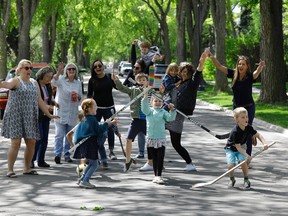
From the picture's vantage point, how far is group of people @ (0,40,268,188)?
10.5 meters

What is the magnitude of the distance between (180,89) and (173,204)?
11.1ft

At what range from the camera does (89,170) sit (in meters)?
10.4

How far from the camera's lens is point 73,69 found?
1320cm

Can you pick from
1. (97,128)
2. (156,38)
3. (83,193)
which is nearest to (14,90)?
(97,128)

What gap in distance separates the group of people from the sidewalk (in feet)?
0.95

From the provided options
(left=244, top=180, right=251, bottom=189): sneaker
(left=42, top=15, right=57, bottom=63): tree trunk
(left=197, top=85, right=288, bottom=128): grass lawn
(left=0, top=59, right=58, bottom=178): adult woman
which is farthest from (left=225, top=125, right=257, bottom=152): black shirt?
(left=42, top=15, right=57, bottom=63): tree trunk

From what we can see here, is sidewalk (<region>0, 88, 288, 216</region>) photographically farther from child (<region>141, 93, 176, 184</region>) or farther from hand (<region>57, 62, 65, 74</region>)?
hand (<region>57, 62, 65, 74</region>)

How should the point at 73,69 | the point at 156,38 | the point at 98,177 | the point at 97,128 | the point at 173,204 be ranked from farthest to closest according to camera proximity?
1. the point at 156,38
2. the point at 73,69
3. the point at 98,177
4. the point at 97,128
5. the point at 173,204

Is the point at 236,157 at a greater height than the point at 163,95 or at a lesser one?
lesser

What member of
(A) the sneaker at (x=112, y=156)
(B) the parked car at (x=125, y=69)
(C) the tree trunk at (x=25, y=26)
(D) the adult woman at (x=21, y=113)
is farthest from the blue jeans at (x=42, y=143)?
(B) the parked car at (x=125, y=69)

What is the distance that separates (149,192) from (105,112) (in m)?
3.62

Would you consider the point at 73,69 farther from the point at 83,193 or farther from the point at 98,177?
the point at 83,193

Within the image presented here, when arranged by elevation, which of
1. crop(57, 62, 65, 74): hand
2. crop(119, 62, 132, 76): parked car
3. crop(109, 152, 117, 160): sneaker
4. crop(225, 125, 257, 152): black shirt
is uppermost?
crop(119, 62, 132, 76): parked car

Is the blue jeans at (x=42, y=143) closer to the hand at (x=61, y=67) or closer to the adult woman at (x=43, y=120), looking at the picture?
the adult woman at (x=43, y=120)
